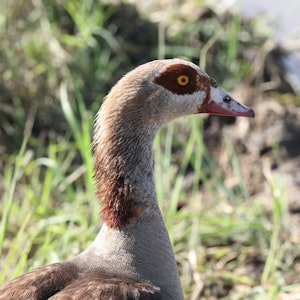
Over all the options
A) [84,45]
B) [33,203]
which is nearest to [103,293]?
[33,203]

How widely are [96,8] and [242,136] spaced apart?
137 cm

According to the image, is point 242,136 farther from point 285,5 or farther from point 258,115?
point 285,5

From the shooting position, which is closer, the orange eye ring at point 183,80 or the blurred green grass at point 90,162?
the orange eye ring at point 183,80

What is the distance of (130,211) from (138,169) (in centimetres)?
17

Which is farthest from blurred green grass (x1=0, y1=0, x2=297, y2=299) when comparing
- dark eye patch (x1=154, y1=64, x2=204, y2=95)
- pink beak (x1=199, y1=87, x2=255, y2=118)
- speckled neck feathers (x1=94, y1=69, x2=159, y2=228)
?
pink beak (x1=199, y1=87, x2=255, y2=118)

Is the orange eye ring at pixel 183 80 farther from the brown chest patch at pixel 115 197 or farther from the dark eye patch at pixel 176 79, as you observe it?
the brown chest patch at pixel 115 197

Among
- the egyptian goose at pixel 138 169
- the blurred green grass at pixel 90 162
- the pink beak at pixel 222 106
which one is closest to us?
the egyptian goose at pixel 138 169

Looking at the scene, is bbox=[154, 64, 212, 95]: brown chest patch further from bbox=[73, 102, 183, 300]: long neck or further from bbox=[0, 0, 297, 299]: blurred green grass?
bbox=[0, 0, 297, 299]: blurred green grass

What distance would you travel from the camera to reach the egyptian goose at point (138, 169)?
3111 millimetres

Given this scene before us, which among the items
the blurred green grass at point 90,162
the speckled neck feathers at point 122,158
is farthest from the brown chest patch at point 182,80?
the blurred green grass at point 90,162

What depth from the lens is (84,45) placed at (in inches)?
229

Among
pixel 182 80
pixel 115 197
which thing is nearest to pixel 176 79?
pixel 182 80

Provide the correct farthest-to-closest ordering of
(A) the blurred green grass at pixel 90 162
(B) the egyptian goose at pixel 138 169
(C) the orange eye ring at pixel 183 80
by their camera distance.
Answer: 1. (A) the blurred green grass at pixel 90 162
2. (C) the orange eye ring at pixel 183 80
3. (B) the egyptian goose at pixel 138 169

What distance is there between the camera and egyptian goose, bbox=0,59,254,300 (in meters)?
3.11
